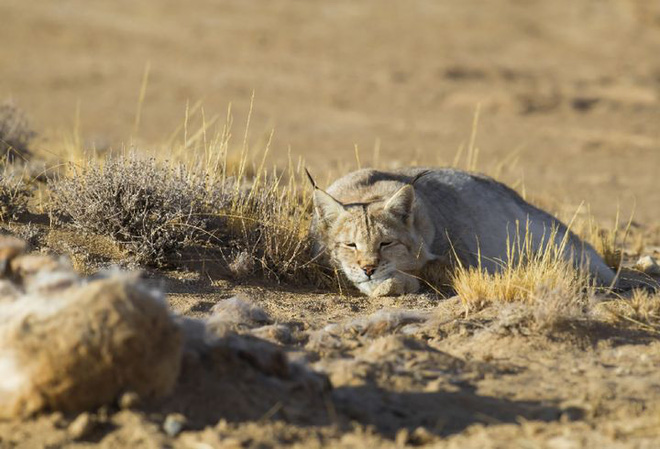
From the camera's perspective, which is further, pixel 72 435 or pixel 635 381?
pixel 635 381

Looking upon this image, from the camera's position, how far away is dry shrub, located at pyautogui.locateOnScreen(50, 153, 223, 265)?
699cm

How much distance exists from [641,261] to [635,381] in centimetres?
354

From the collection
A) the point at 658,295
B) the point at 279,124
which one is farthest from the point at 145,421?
the point at 279,124

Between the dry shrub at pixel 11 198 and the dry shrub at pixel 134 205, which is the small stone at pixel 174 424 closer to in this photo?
the dry shrub at pixel 134 205

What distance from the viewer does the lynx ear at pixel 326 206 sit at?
23.1 feet

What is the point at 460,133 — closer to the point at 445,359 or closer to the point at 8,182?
the point at 8,182

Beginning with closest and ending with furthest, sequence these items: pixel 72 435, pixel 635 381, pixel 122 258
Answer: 1. pixel 72 435
2. pixel 635 381
3. pixel 122 258

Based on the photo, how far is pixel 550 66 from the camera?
21.0 m

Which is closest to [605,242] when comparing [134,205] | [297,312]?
[297,312]

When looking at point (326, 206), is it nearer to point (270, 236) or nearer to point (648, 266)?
point (270, 236)

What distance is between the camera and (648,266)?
809 cm

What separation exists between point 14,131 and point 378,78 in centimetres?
1230

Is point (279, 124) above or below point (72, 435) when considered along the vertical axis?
below

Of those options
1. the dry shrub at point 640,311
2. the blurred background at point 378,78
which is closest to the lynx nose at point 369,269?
the dry shrub at point 640,311
